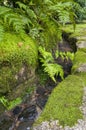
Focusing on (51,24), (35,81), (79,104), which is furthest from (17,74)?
(51,24)

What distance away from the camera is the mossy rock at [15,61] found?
3.28m

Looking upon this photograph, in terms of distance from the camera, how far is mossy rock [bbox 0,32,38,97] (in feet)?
10.7

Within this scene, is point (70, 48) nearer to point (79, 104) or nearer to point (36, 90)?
point (36, 90)

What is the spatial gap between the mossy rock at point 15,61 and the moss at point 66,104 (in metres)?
0.57

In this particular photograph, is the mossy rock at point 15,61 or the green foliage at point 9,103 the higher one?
the mossy rock at point 15,61

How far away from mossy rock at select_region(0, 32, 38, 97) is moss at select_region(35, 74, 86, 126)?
0.57 meters

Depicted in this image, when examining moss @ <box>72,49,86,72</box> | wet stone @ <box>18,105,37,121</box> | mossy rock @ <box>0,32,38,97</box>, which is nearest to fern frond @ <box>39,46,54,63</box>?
mossy rock @ <box>0,32,38,97</box>

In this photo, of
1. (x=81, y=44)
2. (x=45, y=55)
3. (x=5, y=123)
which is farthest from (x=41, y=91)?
(x=81, y=44)

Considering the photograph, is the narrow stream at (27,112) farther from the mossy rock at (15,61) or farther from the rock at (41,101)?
the mossy rock at (15,61)

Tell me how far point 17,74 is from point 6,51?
357 mm

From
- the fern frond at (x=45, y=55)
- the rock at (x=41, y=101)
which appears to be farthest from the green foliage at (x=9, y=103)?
the fern frond at (x=45, y=55)

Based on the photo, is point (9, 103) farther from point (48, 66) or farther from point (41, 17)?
point (41, 17)

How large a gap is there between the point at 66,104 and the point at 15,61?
36.5 inches

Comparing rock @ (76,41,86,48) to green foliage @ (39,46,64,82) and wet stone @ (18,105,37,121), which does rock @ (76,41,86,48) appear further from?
wet stone @ (18,105,37,121)
